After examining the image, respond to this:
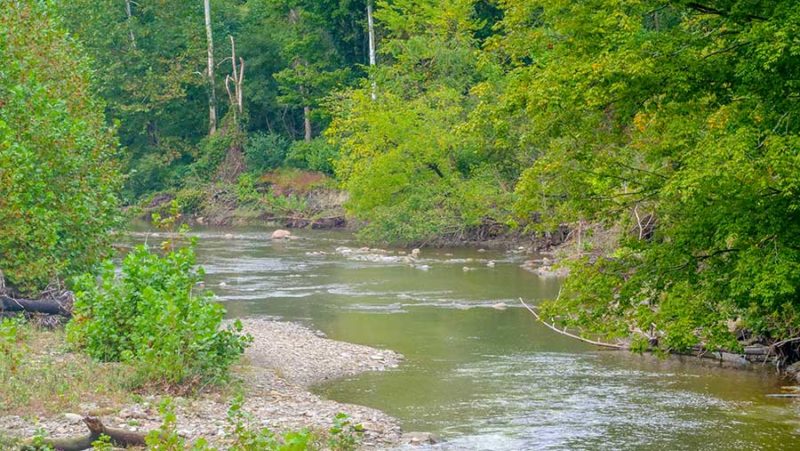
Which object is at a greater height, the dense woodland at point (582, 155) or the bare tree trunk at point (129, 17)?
the bare tree trunk at point (129, 17)

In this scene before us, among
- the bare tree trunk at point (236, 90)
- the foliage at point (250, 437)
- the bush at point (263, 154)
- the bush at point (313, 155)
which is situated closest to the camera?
the foliage at point (250, 437)

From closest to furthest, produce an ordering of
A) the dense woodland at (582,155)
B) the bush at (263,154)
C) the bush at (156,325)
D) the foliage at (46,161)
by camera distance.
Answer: the dense woodland at (582,155) → the bush at (156,325) → the foliage at (46,161) → the bush at (263,154)

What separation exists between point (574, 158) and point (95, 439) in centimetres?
699

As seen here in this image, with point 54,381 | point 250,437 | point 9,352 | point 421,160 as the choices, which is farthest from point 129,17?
point 250,437

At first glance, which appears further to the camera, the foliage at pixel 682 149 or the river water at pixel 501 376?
the river water at pixel 501 376

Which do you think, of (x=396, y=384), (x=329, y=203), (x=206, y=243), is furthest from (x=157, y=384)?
(x=329, y=203)

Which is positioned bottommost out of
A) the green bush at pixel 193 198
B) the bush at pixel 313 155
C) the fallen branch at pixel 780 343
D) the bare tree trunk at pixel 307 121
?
the fallen branch at pixel 780 343

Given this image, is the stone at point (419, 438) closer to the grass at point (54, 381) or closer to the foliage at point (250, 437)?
the foliage at point (250, 437)

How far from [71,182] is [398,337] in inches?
292

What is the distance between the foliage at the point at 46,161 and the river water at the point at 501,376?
5.09 m

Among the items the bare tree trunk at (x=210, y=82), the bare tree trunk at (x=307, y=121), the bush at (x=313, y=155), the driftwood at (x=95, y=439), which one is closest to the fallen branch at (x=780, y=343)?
the driftwood at (x=95, y=439)

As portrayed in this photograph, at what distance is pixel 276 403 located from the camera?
15250mm

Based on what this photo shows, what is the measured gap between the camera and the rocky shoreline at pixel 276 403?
12.4m

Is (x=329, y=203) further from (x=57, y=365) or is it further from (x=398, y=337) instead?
(x=57, y=365)
